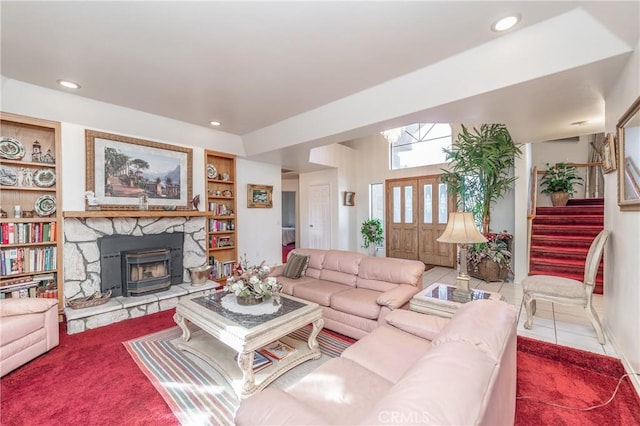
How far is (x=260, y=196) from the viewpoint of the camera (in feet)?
17.7

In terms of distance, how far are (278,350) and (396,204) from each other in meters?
5.18

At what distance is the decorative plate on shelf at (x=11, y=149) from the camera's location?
289 centimetres

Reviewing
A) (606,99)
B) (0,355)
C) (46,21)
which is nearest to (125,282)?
(0,355)

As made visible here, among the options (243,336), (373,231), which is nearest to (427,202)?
(373,231)

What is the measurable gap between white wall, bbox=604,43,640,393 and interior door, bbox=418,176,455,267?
318 centimetres

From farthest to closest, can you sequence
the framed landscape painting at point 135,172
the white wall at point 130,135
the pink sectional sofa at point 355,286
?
the framed landscape painting at point 135,172
the white wall at point 130,135
the pink sectional sofa at point 355,286

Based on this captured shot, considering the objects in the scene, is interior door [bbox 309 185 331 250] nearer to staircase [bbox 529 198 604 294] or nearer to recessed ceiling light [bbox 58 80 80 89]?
staircase [bbox 529 198 604 294]

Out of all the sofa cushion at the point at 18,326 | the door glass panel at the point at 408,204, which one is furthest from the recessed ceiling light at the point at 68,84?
the door glass panel at the point at 408,204

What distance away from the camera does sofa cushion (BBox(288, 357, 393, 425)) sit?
45.9 inches

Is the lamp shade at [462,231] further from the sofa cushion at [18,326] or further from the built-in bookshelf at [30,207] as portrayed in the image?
the built-in bookshelf at [30,207]

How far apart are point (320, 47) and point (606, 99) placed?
271cm

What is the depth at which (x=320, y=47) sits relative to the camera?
229cm

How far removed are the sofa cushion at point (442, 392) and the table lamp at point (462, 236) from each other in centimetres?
145

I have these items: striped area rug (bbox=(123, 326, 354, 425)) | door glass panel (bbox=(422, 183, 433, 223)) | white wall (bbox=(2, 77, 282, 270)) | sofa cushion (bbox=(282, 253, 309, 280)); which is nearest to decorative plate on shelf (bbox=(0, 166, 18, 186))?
white wall (bbox=(2, 77, 282, 270))
